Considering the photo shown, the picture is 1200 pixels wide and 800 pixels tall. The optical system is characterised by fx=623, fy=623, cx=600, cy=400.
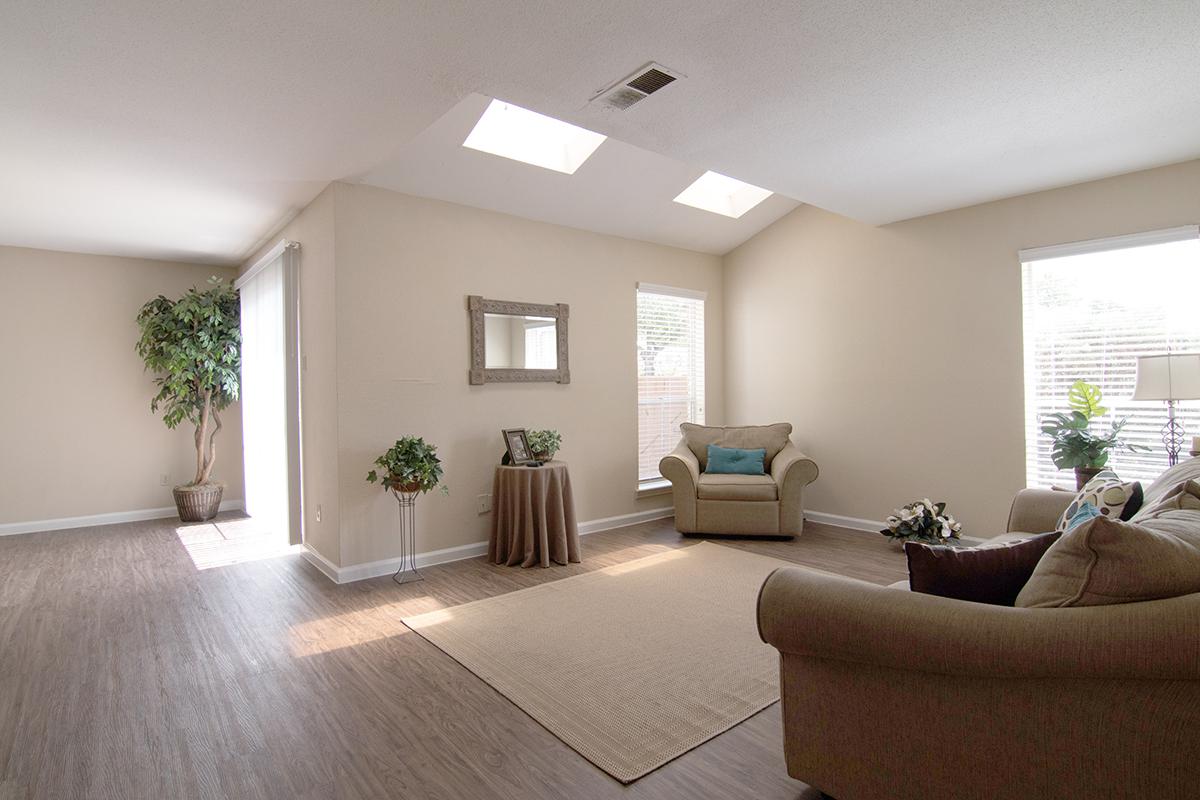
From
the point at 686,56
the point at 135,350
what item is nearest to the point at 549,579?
the point at 686,56

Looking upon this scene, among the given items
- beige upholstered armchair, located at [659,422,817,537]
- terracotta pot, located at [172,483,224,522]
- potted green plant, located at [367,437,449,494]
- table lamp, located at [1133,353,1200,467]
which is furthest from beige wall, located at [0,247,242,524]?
table lamp, located at [1133,353,1200,467]

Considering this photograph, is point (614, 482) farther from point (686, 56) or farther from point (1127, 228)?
point (1127, 228)

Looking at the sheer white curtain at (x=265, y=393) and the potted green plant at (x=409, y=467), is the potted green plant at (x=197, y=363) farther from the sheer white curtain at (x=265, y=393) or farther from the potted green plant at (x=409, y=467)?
the potted green plant at (x=409, y=467)

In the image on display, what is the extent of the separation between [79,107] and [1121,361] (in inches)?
238

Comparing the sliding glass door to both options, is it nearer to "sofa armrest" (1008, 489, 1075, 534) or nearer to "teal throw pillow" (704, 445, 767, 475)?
"teal throw pillow" (704, 445, 767, 475)

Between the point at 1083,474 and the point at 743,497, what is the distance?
2.21 meters

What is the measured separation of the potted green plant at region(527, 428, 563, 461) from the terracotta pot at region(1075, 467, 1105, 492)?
135 inches

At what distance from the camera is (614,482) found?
219 inches

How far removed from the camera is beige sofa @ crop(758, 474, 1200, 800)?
1331 millimetres

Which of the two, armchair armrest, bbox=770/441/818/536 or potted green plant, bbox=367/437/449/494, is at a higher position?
potted green plant, bbox=367/437/449/494

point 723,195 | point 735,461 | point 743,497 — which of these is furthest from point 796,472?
point 723,195

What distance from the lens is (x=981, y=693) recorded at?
1.50 meters

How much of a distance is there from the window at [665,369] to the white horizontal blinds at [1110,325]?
281 cm

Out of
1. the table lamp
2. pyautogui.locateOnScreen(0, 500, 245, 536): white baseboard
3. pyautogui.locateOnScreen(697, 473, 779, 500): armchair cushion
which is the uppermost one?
the table lamp
